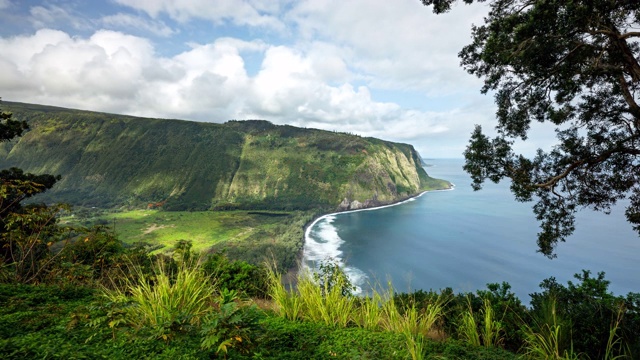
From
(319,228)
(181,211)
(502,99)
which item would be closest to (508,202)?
(319,228)

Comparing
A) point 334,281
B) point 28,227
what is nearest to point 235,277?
point 334,281

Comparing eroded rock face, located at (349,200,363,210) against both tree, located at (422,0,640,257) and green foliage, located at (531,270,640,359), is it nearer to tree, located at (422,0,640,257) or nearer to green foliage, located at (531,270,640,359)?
tree, located at (422,0,640,257)

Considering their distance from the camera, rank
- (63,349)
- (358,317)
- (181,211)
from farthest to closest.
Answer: (181,211) < (358,317) < (63,349)

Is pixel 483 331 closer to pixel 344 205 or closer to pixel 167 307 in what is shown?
pixel 167 307

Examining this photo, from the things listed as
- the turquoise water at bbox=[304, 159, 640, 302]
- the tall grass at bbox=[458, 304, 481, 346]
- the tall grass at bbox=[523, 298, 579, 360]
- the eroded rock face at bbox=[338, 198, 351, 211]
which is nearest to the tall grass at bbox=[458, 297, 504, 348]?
the tall grass at bbox=[458, 304, 481, 346]

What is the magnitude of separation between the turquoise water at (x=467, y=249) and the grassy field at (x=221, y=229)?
8.57m

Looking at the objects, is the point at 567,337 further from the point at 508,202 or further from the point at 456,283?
the point at 508,202

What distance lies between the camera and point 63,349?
10.6ft

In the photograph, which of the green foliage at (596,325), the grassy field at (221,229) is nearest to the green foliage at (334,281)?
Result: the green foliage at (596,325)

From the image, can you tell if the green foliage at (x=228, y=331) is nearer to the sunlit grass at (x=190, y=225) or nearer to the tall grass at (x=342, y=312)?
the tall grass at (x=342, y=312)

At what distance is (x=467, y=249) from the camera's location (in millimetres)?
102062

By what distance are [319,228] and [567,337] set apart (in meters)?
131

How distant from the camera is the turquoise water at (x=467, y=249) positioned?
7794 centimetres

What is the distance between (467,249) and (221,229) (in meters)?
94.7
